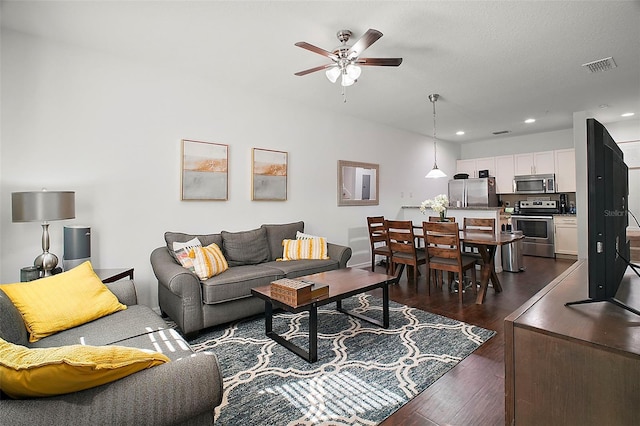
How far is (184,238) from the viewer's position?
10.8ft

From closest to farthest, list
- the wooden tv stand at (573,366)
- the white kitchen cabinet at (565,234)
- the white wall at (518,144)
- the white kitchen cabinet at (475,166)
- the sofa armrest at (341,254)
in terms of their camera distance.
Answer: the wooden tv stand at (573,366), the sofa armrest at (341,254), the white kitchen cabinet at (565,234), the white wall at (518,144), the white kitchen cabinet at (475,166)

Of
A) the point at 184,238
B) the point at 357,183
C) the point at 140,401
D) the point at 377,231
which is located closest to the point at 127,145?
the point at 184,238

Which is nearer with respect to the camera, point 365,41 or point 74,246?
point 365,41

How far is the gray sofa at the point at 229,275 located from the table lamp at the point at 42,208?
2.61 feet

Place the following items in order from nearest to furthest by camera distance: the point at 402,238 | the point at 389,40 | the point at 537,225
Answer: the point at 389,40, the point at 402,238, the point at 537,225

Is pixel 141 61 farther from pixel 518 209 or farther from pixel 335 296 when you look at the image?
pixel 518 209

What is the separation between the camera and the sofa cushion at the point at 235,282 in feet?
8.92

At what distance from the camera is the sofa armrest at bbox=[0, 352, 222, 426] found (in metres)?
0.88

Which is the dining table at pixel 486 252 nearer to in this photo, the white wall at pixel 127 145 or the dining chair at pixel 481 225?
the dining chair at pixel 481 225

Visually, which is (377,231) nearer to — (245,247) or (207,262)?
(245,247)

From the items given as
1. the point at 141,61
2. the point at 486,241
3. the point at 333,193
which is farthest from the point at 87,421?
the point at 333,193

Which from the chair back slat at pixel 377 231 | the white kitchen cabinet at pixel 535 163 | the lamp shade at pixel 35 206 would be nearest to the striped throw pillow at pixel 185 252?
the lamp shade at pixel 35 206

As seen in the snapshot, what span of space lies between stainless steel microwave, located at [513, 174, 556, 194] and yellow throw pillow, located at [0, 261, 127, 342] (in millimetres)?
7356

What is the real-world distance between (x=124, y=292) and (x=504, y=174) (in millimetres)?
7437
